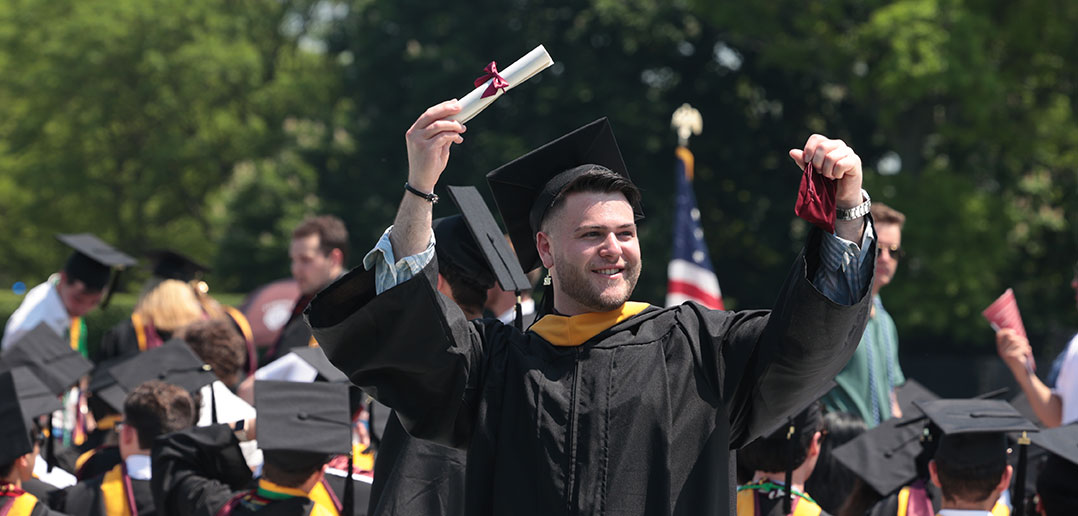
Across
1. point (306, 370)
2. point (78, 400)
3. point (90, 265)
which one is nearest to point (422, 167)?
point (306, 370)

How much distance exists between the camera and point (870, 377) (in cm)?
672

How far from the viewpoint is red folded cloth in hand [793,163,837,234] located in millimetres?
2830

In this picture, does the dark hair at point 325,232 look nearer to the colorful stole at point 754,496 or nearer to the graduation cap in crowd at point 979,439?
the colorful stole at point 754,496

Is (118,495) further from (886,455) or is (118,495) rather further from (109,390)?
(886,455)

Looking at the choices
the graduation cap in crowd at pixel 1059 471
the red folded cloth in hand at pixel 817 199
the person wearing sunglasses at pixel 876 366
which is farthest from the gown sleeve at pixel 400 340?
the person wearing sunglasses at pixel 876 366

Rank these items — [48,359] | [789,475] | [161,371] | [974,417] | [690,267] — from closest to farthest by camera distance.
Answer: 1. [789,475]
2. [974,417]
3. [161,371]
4. [48,359]
5. [690,267]

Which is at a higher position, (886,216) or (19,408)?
(886,216)

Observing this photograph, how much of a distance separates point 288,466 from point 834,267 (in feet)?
8.11

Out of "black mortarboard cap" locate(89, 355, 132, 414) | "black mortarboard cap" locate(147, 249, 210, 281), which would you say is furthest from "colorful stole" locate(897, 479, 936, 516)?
"black mortarboard cap" locate(147, 249, 210, 281)

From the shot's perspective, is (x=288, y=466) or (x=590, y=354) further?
(x=288, y=466)

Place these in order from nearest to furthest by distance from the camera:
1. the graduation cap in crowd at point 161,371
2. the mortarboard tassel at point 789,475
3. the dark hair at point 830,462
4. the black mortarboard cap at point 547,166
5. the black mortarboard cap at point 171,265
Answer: the black mortarboard cap at point 547,166, the mortarboard tassel at point 789,475, the dark hair at point 830,462, the graduation cap in crowd at point 161,371, the black mortarboard cap at point 171,265

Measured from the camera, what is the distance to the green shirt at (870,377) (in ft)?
21.8

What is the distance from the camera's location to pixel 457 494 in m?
3.62

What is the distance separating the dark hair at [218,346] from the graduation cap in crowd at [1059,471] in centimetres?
405
